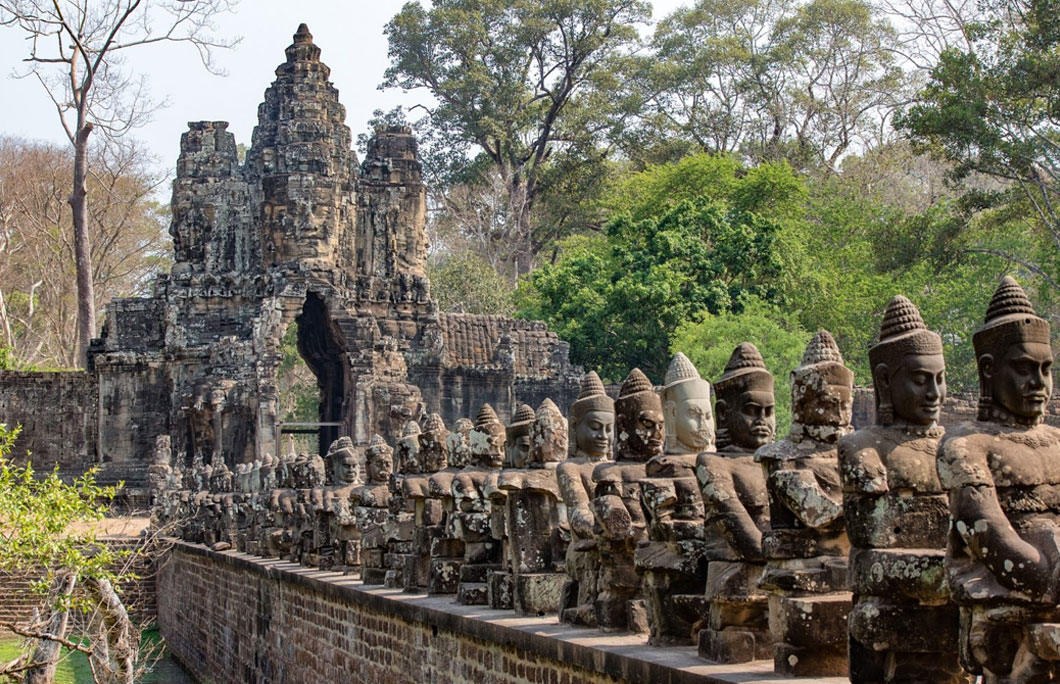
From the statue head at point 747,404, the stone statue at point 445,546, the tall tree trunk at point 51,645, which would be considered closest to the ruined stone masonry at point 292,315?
the tall tree trunk at point 51,645

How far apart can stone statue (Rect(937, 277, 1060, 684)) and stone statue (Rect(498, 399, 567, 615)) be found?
4.62 metres

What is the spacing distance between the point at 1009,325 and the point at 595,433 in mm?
4486

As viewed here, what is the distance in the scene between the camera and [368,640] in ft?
40.3

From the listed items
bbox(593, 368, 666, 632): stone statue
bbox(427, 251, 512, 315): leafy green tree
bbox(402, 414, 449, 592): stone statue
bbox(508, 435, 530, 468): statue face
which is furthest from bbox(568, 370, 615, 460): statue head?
bbox(427, 251, 512, 315): leafy green tree

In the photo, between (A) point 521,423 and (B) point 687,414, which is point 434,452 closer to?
(A) point 521,423

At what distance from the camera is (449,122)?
5197 centimetres

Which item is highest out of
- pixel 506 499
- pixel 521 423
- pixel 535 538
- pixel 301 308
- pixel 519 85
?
pixel 519 85

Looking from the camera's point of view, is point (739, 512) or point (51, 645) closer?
point (739, 512)

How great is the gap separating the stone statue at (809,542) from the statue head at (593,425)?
2949 mm

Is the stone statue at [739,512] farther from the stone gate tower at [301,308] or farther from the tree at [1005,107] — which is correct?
the stone gate tower at [301,308]

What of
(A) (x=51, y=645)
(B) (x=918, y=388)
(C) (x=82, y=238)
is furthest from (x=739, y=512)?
(C) (x=82, y=238)

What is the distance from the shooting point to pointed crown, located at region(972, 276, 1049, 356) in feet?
17.2

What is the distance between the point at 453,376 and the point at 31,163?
20837 mm

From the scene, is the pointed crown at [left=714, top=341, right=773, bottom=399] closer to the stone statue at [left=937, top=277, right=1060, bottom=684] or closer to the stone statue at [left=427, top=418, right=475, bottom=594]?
the stone statue at [left=937, top=277, right=1060, bottom=684]
